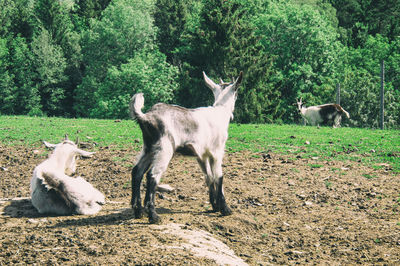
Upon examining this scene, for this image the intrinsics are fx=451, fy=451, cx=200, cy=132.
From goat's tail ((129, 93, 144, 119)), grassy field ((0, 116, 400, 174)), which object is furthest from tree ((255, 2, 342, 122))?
goat's tail ((129, 93, 144, 119))

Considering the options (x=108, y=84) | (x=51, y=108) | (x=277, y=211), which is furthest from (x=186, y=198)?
(x=51, y=108)

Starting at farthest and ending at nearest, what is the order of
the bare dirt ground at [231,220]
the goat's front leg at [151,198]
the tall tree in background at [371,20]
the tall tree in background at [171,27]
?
the tall tree in background at [371,20] < the tall tree in background at [171,27] < the goat's front leg at [151,198] < the bare dirt ground at [231,220]

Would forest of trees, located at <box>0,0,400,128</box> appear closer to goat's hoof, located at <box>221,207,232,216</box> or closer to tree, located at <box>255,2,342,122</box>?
tree, located at <box>255,2,342,122</box>

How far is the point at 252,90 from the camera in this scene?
35.3 metres

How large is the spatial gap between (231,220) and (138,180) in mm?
1694

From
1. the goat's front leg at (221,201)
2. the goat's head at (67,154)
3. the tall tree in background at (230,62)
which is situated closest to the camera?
the goat's front leg at (221,201)

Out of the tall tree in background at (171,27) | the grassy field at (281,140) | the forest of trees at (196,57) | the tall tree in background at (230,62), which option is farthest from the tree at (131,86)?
the grassy field at (281,140)

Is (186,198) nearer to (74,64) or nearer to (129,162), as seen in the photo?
(129,162)

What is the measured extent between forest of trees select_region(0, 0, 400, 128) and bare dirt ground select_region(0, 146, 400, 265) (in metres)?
23.8

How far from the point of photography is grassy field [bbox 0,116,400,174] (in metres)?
12.9

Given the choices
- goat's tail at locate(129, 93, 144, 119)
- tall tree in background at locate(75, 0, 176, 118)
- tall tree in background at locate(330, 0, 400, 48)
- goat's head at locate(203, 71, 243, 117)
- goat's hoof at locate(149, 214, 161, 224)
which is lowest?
goat's hoof at locate(149, 214, 161, 224)

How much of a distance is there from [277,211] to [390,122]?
29.6 m

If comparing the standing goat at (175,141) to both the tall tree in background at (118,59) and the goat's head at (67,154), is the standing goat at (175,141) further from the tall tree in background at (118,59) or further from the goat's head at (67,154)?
the tall tree in background at (118,59)

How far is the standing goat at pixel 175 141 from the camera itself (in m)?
6.62
